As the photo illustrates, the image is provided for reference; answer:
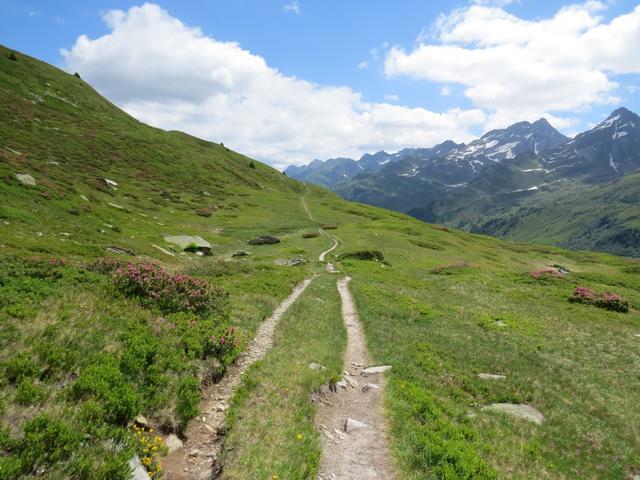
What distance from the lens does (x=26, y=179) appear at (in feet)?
151

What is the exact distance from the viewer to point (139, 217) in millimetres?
63562

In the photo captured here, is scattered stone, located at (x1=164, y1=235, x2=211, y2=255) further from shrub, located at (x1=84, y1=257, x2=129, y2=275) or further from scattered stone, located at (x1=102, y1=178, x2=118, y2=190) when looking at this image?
scattered stone, located at (x1=102, y1=178, x2=118, y2=190)

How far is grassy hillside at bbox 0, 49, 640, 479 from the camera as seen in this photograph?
9727 millimetres

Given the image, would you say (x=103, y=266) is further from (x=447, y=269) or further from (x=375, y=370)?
(x=447, y=269)

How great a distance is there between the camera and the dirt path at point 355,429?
36.4 feet

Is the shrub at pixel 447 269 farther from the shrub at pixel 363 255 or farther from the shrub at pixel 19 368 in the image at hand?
the shrub at pixel 19 368

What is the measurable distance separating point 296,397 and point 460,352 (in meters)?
13.5

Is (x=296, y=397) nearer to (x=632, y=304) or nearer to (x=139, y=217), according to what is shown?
(x=632, y=304)

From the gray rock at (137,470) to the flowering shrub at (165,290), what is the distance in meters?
9.71

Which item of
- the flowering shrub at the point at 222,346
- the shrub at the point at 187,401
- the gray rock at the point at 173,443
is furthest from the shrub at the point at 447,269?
the gray rock at the point at 173,443

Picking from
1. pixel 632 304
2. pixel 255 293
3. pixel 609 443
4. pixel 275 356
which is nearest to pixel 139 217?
pixel 255 293

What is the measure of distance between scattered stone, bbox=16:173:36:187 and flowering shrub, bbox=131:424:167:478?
160 feet

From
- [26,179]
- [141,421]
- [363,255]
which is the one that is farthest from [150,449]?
[363,255]

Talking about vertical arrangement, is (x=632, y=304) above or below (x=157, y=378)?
below
